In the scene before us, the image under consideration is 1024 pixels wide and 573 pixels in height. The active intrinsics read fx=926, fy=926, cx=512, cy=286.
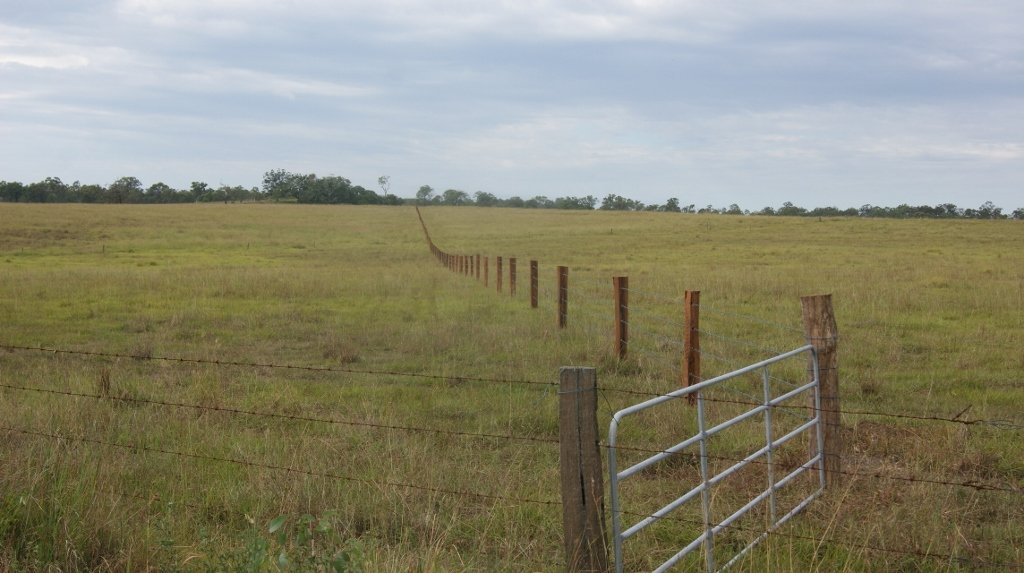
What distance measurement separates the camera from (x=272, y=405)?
8.83 metres

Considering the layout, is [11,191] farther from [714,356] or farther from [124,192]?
[714,356]

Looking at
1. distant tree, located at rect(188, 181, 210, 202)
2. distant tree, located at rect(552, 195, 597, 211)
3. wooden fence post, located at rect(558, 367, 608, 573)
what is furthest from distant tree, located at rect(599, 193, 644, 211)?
wooden fence post, located at rect(558, 367, 608, 573)

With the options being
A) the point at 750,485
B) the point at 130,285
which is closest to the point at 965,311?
the point at 750,485

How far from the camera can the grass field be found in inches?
190

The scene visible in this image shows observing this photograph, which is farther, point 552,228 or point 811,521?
point 552,228

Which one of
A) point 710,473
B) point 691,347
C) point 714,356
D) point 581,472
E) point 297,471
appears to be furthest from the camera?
point 714,356

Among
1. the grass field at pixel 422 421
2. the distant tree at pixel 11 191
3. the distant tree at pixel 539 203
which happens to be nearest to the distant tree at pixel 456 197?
the distant tree at pixel 539 203

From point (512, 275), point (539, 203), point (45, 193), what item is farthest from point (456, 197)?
point (512, 275)

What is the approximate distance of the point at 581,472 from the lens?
12.4 feet

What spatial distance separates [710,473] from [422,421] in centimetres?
275

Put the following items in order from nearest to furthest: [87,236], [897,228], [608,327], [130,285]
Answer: [608,327] → [130,285] → [87,236] → [897,228]

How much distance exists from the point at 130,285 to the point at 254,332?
418 inches

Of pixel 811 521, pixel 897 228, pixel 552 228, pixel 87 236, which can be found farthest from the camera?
pixel 552 228

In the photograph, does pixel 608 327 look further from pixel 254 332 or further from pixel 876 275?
pixel 876 275
